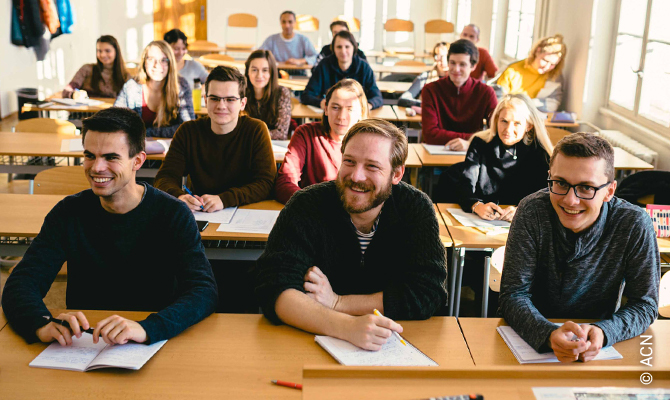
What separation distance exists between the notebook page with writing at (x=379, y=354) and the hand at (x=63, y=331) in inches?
23.7

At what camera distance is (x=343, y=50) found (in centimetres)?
537

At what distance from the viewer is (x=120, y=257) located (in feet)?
6.14

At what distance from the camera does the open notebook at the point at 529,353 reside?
62.1 inches

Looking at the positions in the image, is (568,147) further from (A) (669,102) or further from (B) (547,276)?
(A) (669,102)

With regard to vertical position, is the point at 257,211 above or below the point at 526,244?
below

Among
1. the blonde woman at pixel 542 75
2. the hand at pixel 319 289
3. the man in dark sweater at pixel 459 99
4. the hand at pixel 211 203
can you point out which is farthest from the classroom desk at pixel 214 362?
the blonde woman at pixel 542 75

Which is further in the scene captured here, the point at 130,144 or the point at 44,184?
the point at 44,184

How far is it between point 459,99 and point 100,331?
3.51 m

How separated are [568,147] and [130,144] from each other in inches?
51.3

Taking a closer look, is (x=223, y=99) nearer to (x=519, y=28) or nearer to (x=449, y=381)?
(x=449, y=381)

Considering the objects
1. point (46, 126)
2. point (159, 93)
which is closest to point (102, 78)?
point (46, 126)

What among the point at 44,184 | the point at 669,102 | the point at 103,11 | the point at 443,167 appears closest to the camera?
the point at 44,184

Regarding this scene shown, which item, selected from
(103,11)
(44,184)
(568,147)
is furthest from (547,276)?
(103,11)

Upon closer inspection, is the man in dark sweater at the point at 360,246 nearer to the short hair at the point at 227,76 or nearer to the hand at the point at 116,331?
the hand at the point at 116,331
